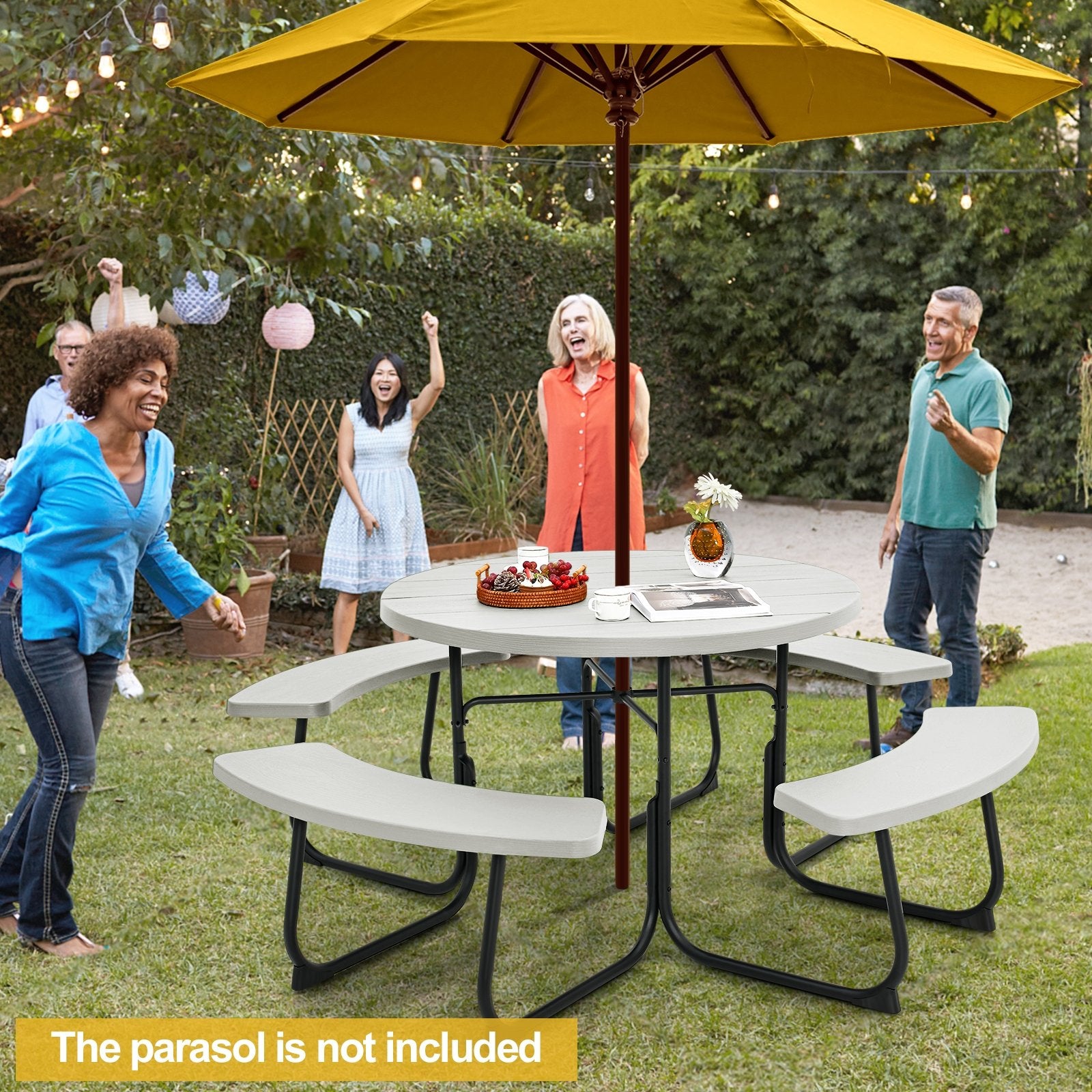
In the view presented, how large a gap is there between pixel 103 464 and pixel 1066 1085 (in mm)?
2340

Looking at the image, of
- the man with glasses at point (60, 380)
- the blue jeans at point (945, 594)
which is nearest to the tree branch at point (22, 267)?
the man with glasses at point (60, 380)

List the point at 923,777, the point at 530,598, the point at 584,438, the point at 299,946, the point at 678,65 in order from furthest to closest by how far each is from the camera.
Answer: the point at 584,438 < the point at 678,65 < the point at 530,598 < the point at 299,946 < the point at 923,777

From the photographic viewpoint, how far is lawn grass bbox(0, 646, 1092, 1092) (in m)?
2.43

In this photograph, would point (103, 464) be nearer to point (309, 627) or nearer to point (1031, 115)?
point (309, 627)

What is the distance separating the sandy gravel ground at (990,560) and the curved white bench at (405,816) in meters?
4.14

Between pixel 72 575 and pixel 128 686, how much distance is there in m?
2.78

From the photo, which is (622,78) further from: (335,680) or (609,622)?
(335,680)

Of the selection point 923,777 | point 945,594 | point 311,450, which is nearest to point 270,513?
point 311,450

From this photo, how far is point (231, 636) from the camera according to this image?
5.95 meters

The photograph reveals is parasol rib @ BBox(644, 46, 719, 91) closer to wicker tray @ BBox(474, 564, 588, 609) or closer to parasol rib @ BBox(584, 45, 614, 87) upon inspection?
parasol rib @ BBox(584, 45, 614, 87)

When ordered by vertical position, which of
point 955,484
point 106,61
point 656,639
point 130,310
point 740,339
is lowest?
point 656,639

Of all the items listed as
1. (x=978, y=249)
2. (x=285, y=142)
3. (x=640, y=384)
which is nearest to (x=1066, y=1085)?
(x=640, y=384)

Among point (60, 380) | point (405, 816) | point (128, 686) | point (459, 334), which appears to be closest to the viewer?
point (405, 816)

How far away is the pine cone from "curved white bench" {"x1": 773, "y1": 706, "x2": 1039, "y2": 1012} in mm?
794
